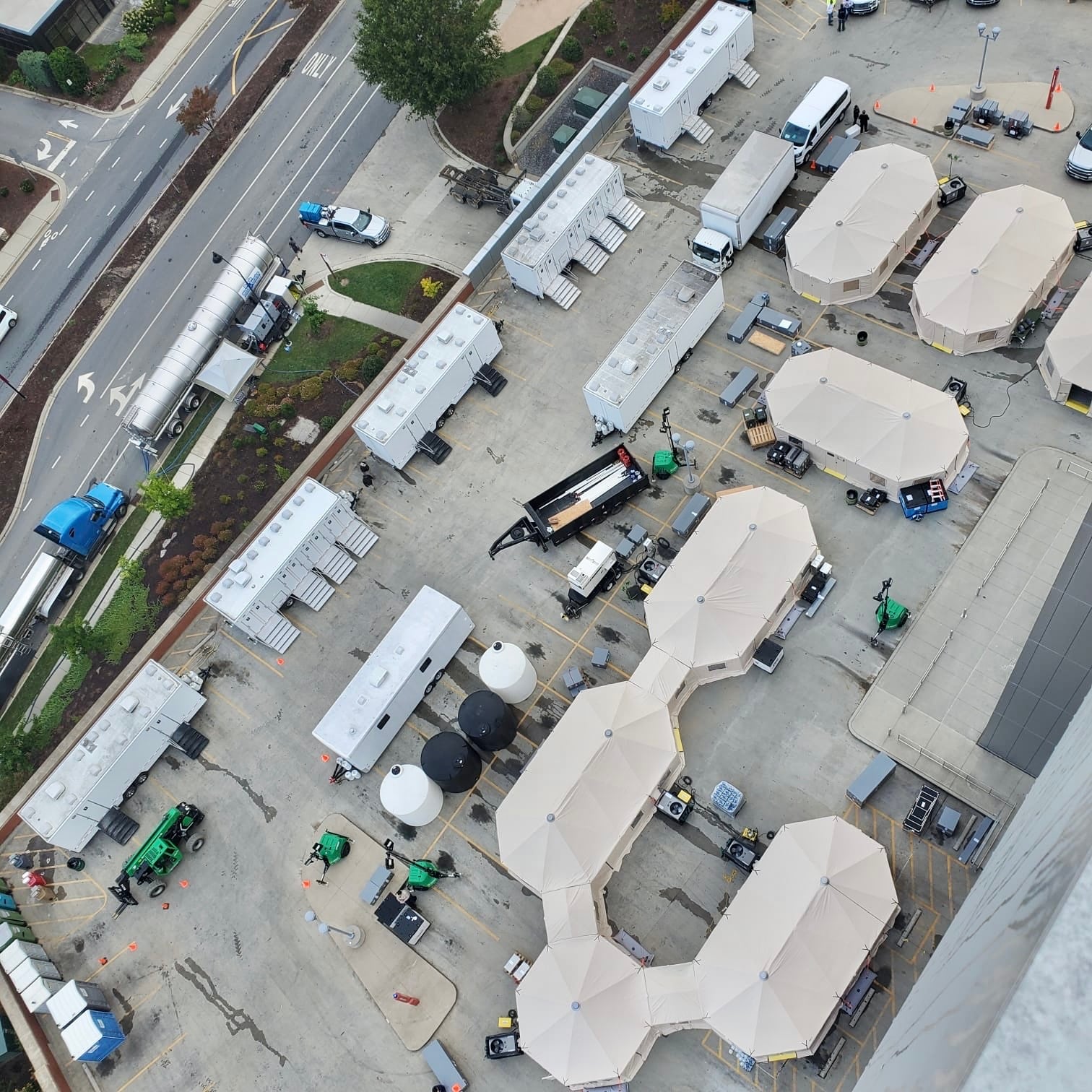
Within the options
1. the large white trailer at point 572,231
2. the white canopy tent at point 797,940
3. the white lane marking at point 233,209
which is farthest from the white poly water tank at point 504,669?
the white lane marking at point 233,209

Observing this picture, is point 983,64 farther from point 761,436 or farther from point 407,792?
point 407,792

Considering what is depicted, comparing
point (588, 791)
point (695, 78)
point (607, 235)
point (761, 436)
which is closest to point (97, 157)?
point (607, 235)

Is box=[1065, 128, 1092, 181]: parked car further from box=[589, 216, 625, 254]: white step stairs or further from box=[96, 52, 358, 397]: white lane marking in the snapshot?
box=[96, 52, 358, 397]: white lane marking

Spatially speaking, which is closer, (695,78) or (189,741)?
(189,741)

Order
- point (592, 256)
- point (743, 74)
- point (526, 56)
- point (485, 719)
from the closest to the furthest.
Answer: point (485, 719)
point (592, 256)
point (743, 74)
point (526, 56)

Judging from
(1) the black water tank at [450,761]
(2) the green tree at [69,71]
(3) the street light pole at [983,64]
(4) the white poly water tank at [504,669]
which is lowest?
(1) the black water tank at [450,761]

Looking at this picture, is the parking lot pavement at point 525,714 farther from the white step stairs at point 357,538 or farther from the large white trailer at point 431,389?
the large white trailer at point 431,389

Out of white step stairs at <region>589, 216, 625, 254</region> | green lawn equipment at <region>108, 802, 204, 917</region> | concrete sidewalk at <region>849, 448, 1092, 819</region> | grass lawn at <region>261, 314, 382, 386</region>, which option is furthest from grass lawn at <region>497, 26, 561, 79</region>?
green lawn equipment at <region>108, 802, 204, 917</region>

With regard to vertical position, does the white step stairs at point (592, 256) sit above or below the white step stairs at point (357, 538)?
above
